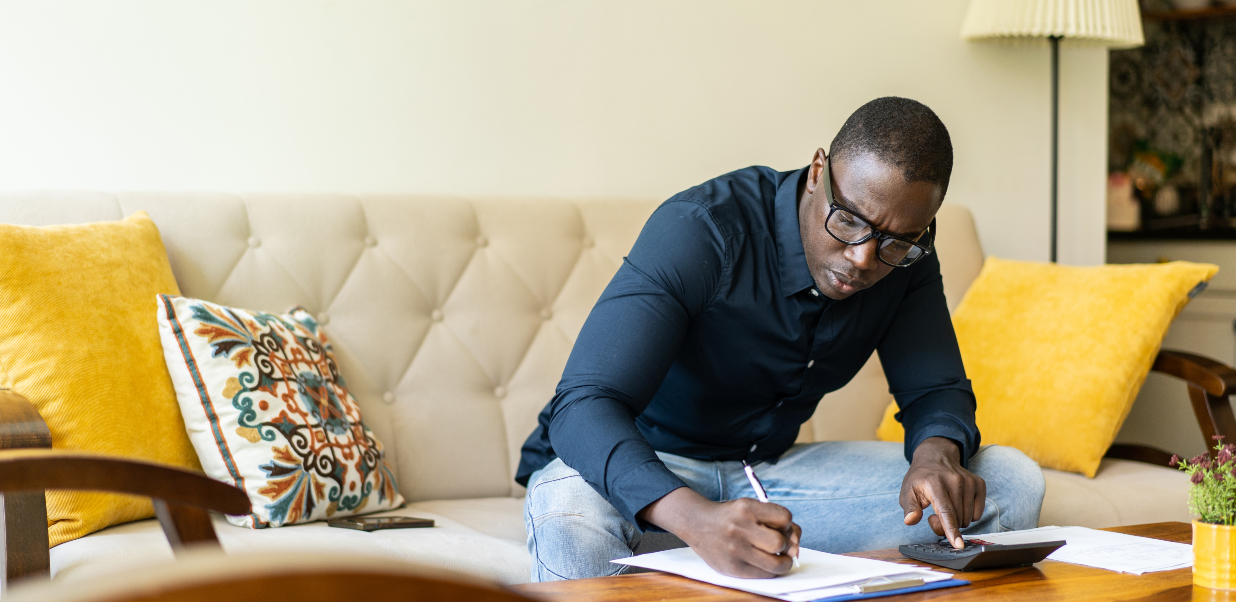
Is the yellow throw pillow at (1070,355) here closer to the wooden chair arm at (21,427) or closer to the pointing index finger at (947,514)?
the pointing index finger at (947,514)

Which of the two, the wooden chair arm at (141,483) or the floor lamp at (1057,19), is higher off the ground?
the floor lamp at (1057,19)

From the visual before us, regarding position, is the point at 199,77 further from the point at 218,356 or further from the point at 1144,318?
the point at 1144,318

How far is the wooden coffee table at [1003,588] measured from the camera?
0.91 metres

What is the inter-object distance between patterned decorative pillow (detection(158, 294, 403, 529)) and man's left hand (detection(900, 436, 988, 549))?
0.86m

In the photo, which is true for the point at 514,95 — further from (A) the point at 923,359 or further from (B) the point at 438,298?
(A) the point at 923,359

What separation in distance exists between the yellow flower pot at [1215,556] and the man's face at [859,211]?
481 millimetres

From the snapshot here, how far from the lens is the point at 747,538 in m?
0.95

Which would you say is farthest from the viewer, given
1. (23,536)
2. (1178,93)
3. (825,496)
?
(1178,93)

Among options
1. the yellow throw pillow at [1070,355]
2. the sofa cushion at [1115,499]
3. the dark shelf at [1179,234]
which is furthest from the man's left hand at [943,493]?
the dark shelf at [1179,234]

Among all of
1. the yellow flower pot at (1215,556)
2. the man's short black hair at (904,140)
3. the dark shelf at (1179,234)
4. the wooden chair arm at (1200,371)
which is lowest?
the dark shelf at (1179,234)

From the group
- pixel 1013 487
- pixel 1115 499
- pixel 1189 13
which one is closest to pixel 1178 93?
pixel 1189 13

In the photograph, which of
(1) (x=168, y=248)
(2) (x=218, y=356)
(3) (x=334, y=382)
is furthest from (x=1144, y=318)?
(1) (x=168, y=248)

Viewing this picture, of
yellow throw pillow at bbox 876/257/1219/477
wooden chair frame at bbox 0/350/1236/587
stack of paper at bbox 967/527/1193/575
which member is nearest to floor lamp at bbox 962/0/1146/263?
yellow throw pillow at bbox 876/257/1219/477

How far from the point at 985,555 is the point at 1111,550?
0.21 metres
